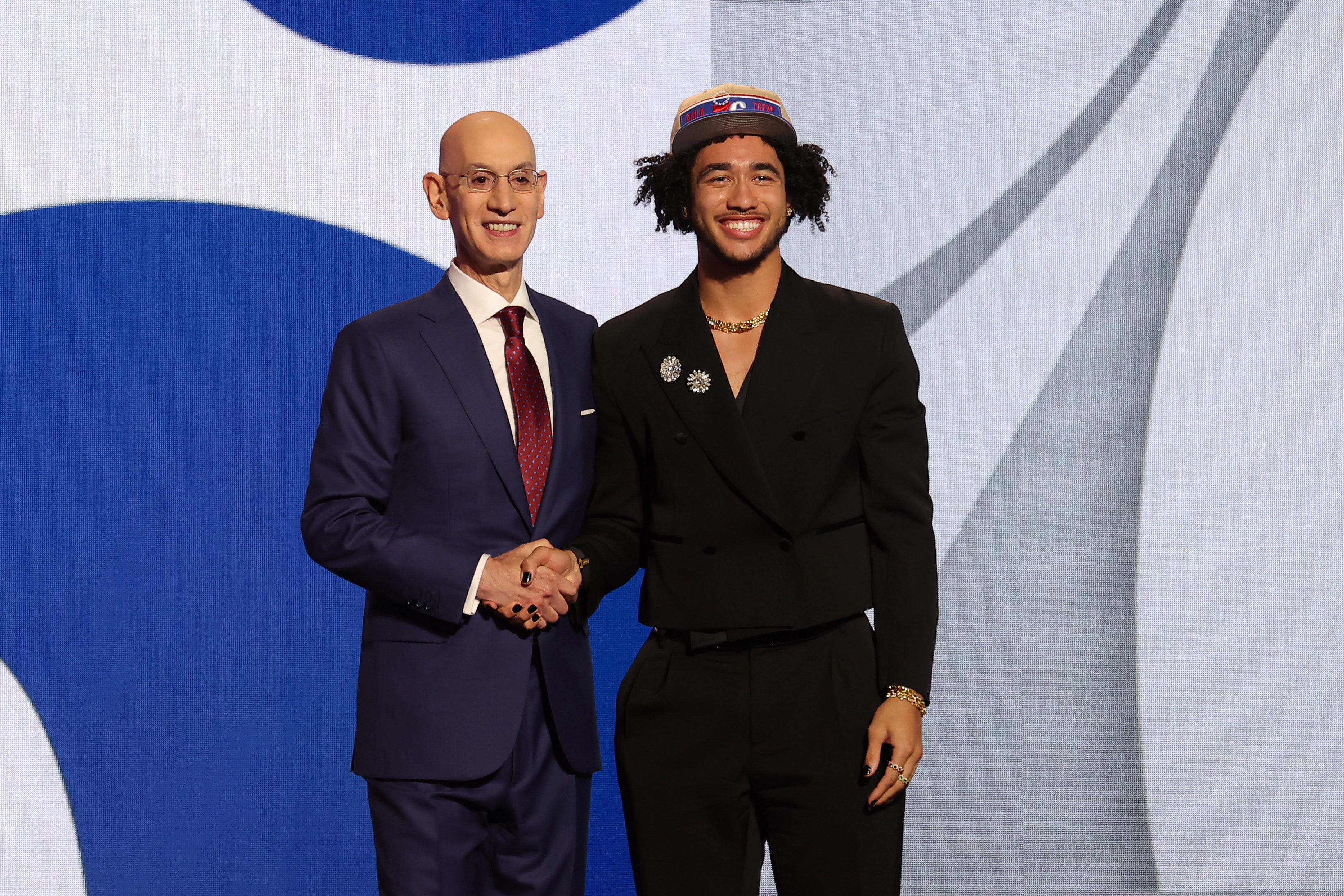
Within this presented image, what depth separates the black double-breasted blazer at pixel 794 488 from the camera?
6.10 feet

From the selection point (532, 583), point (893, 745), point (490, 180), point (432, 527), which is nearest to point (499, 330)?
point (490, 180)

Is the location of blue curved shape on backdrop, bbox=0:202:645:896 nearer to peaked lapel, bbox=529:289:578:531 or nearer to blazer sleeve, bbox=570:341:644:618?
peaked lapel, bbox=529:289:578:531

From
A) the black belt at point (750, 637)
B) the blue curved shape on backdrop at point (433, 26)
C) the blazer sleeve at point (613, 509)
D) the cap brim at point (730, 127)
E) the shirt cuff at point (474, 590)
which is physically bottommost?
the black belt at point (750, 637)

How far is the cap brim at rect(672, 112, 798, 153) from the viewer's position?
195 centimetres

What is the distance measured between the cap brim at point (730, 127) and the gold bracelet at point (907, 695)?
958 millimetres

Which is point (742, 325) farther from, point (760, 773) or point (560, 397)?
point (760, 773)

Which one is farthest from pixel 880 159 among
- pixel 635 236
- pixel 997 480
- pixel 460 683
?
pixel 460 683

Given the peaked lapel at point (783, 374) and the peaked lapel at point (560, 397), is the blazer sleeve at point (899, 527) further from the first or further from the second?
the peaked lapel at point (560, 397)

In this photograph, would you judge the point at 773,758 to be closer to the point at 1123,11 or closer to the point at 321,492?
the point at 321,492

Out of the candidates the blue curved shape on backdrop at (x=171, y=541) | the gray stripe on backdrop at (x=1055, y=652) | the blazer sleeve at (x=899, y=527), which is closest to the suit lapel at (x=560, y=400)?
the blazer sleeve at (x=899, y=527)

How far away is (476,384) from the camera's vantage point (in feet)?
6.59

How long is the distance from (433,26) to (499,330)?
1475mm

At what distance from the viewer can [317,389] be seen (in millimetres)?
A: 3162

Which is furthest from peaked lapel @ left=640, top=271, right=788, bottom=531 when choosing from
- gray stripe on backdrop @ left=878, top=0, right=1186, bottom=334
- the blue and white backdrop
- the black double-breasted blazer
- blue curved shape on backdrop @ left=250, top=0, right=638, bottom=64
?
blue curved shape on backdrop @ left=250, top=0, right=638, bottom=64
